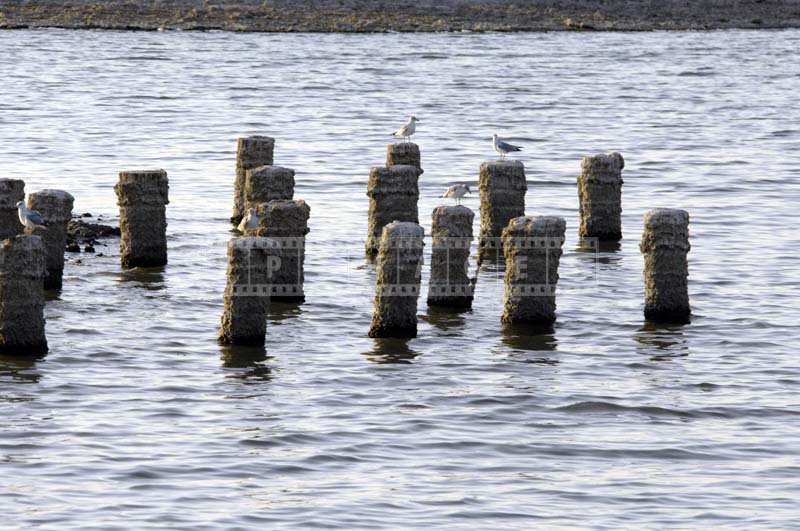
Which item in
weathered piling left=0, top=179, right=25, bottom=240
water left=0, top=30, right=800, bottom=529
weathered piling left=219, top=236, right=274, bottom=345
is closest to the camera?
water left=0, top=30, right=800, bottom=529

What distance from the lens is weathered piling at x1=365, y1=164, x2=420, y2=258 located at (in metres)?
25.5

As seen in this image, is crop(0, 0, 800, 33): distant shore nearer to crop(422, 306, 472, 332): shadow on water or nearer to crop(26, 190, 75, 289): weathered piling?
crop(26, 190, 75, 289): weathered piling

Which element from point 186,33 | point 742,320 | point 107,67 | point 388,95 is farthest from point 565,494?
point 186,33

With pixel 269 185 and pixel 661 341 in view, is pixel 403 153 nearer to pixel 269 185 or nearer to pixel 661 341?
pixel 269 185

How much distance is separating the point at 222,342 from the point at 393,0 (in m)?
60.2

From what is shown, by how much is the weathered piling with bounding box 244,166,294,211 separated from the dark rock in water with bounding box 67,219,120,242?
11.4ft

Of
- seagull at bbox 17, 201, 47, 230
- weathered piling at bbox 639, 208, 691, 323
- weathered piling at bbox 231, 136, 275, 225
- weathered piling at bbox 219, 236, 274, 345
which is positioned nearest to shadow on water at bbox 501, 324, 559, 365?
weathered piling at bbox 639, 208, 691, 323

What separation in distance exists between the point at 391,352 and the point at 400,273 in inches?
42.7

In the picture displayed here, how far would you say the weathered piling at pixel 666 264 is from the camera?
2131cm

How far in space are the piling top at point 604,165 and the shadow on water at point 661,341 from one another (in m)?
4.80

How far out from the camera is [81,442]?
1755 cm

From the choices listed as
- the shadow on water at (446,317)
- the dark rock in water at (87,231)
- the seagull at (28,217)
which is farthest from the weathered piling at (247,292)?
the dark rock in water at (87,231)

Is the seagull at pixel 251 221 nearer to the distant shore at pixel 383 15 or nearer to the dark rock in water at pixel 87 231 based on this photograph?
the dark rock in water at pixel 87 231

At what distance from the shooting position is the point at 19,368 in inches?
783
